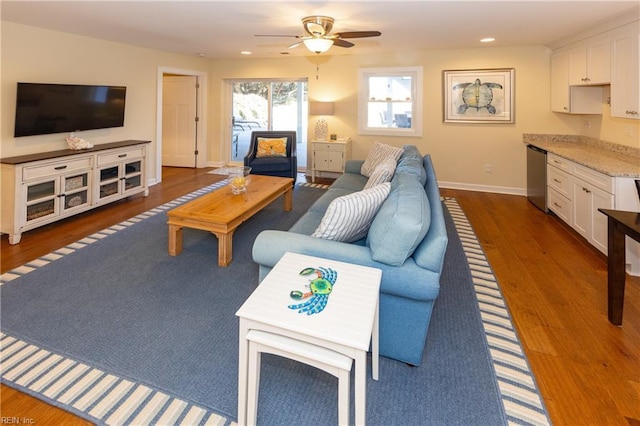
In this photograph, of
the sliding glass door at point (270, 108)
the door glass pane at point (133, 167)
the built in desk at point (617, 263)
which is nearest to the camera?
the built in desk at point (617, 263)

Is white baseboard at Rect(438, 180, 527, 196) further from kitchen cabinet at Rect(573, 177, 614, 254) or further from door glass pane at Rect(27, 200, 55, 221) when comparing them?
door glass pane at Rect(27, 200, 55, 221)

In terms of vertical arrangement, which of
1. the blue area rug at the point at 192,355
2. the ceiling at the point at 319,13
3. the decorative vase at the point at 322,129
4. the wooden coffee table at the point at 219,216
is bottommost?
the blue area rug at the point at 192,355

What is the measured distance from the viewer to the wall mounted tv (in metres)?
3.92

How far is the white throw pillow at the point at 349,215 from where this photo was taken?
2.03 metres

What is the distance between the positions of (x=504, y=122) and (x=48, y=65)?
6.42 meters

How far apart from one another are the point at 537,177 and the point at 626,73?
1694mm

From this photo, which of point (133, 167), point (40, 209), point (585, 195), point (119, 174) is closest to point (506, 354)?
point (585, 195)

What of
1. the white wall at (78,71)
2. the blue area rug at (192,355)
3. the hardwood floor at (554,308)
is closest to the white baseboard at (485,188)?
the hardwood floor at (554,308)

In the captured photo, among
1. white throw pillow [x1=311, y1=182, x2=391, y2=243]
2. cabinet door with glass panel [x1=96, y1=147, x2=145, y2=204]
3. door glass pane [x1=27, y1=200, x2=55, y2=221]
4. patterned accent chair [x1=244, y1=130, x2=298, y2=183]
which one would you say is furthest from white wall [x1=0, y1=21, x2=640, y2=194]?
white throw pillow [x1=311, y1=182, x2=391, y2=243]

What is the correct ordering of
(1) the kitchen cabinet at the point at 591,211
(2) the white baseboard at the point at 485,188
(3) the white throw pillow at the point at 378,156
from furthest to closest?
(2) the white baseboard at the point at 485,188 → (3) the white throw pillow at the point at 378,156 → (1) the kitchen cabinet at the point at 591,211

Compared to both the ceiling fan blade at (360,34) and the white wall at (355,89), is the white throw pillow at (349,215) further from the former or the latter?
the white wall at (355,89)

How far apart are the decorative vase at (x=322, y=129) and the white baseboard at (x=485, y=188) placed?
7.59 feet

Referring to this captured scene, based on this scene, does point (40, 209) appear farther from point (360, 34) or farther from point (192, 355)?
point (360, 34)

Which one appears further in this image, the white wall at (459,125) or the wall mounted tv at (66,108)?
the white wall at (459,125)
